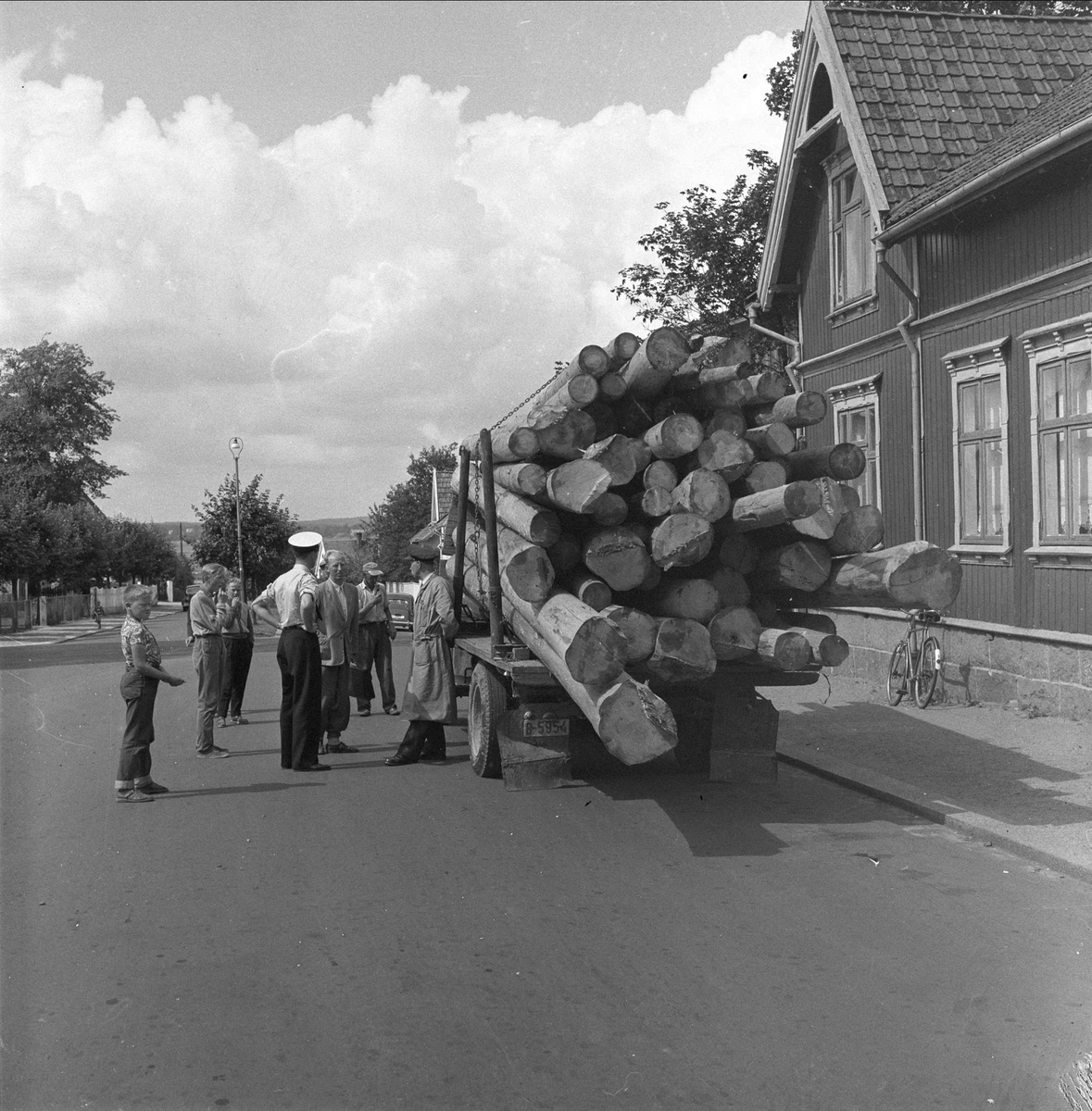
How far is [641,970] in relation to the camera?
16.0 feet

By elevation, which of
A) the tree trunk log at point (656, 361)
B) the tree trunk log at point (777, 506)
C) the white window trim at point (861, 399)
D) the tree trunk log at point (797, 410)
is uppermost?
the white window trim at point (861, 399)

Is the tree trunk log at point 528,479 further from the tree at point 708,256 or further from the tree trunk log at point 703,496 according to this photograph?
the tree at point 708,256

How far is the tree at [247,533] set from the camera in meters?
41.2

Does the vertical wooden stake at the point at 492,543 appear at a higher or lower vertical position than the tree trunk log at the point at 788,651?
higher

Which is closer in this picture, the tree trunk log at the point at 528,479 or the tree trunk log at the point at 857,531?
the tree trunk log at the point at 528,479

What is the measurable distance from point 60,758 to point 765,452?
6546 mm

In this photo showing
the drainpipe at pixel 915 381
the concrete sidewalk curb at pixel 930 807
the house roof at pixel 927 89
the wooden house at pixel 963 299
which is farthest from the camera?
the house roof at pixel 927 89

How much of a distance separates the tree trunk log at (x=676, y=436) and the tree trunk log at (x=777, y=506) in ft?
1.45

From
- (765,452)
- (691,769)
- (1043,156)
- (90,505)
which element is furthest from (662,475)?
(90,505)

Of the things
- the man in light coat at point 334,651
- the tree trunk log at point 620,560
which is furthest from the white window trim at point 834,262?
the tree trunk log at point 620,560

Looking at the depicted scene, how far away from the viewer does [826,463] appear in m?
8.01

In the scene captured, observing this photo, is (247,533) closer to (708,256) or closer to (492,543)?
(708,256)

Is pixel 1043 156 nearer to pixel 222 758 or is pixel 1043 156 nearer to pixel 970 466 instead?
pixel 970 466

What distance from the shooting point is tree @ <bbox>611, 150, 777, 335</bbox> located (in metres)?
23.6
